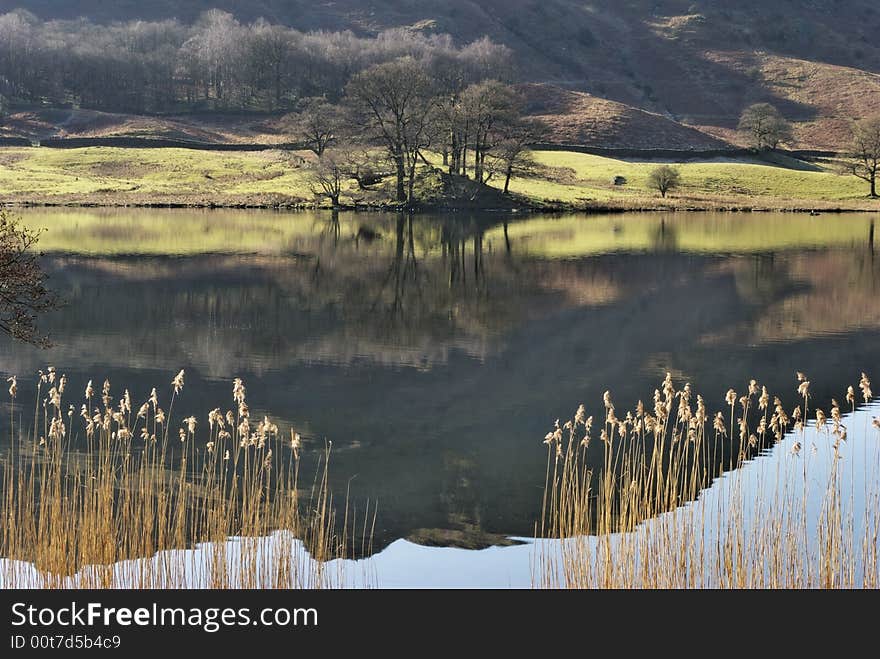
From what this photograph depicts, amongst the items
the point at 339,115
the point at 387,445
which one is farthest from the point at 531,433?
the point at 339,115

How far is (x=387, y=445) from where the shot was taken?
1700 cm

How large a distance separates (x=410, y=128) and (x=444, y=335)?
2273 inches

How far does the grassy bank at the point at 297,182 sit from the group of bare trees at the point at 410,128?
235 cm

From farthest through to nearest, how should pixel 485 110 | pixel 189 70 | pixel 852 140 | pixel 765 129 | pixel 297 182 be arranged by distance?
pixel 189 70 < pixel 765 129 < pixel 852 140 < pixel 297 182 < pixel 485 110

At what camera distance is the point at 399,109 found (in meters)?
84.1

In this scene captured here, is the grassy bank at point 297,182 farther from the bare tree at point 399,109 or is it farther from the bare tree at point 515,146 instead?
the bare tree at point 399,109

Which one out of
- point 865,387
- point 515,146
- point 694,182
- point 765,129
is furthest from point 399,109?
point 865,387

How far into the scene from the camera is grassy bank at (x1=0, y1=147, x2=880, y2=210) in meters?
85.6

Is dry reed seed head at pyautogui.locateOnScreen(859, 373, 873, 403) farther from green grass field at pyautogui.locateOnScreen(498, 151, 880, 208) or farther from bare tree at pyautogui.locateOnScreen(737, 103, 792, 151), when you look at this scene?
bare tree at pyautogui.locateOnScreen(737, 103, 792, 151)

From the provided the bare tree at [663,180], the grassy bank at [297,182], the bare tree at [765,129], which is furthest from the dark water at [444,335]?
the bare tree at [765,129]

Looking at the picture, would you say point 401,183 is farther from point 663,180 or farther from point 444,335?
point 444,335

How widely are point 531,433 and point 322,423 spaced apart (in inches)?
143

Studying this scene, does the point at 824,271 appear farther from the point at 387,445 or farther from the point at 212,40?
the point at 212,40

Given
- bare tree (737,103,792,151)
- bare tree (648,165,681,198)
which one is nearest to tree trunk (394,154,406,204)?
bare tree (648,165,681,198)
